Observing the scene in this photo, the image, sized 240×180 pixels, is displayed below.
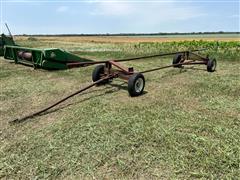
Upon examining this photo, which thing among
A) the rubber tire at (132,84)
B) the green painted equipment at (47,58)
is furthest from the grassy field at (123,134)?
the green painted equipment at (47,58)

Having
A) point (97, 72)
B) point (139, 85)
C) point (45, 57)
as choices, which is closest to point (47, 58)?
point (45, 57)

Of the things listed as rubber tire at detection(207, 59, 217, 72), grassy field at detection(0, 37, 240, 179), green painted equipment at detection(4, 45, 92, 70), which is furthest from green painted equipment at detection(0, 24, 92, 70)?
rubber tire at detection(207, 59, 217, 72)

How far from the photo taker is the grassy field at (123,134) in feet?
13.3

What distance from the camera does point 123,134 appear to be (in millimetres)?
5230

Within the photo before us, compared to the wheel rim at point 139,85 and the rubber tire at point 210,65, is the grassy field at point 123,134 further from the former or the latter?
the rubber tire at point 210,65

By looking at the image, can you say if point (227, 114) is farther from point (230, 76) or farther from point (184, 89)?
point (230, 76)

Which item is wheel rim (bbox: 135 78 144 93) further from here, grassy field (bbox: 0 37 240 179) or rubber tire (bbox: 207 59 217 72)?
rubber tire (bbox: 207 59 217 72)

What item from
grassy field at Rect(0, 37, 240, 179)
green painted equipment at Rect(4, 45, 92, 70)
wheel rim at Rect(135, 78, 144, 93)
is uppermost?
green painted equipment at Rect(4, 45, 92, 70)

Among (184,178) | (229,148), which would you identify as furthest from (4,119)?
(229,148)

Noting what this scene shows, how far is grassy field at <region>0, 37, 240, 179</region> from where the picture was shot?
4062 mm

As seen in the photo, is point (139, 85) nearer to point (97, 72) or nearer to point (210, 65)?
point (97, 72)

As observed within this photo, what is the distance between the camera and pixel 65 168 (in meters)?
4.12

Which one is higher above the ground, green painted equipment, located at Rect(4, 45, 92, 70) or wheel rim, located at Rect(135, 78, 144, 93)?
green painted equipment, located at Rect(4, 45, 92, 70)

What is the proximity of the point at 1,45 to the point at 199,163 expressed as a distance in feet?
55.9
